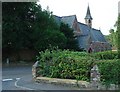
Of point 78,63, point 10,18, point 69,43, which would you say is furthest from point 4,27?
point 78,63

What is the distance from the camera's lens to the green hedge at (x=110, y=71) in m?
13.9

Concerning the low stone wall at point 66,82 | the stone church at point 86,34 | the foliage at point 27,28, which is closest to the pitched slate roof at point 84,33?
the stone church at point 86,34

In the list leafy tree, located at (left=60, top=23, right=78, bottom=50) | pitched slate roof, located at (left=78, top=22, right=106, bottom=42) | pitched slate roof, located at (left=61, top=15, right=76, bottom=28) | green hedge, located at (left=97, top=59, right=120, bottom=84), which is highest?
pitched slate roof, located at (left=61, top=15, right=76, bottom=28)

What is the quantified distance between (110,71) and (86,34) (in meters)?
73.4

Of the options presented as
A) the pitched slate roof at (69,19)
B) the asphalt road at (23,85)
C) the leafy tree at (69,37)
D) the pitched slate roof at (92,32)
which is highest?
the pitched slate roof at (69,19)

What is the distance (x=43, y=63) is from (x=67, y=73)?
2.42 metres

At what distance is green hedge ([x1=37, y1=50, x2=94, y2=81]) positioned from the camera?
1517 centimetres

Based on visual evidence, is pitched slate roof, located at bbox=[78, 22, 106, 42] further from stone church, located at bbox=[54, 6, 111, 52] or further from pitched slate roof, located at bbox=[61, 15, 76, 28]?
pitched slate roof, located at bbox=[61, 15, 76, 28]

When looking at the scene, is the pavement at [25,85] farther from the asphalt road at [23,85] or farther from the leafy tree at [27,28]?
the leafy tree at [27,28]

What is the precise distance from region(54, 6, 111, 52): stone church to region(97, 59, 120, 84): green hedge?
52.6 meters

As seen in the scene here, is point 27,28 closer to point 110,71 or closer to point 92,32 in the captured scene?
point 110,71

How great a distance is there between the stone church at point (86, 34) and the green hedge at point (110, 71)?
173ft

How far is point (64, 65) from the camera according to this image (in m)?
16.1

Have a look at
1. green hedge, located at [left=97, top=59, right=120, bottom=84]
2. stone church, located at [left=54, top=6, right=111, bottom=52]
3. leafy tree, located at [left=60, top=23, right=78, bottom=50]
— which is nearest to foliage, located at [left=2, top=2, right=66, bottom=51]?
leafy tree, located at [left=60, top=23, right=78, bottom=50]
